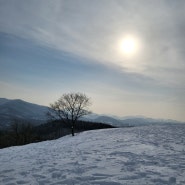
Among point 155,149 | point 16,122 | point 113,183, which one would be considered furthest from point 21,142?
point 113,183

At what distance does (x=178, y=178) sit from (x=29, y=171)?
26.7 feet

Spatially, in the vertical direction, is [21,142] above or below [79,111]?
below

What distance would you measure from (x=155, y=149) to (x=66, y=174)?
8.19 meters

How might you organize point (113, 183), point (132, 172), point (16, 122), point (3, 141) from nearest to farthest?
point (113, 183), point (132, 172), point (16, 122), point (3, 141)

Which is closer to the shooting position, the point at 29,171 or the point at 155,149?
the point at 29,171

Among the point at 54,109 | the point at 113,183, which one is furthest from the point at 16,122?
the point at 113,183

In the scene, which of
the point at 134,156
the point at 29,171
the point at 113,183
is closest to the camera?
the point at 113,183

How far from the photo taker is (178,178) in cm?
956

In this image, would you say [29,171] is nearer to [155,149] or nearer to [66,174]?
[66,174]

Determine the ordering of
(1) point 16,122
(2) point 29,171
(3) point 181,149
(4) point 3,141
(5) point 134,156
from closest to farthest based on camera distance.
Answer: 1. (2) point 29,171
2. (5) point 134,156
3. (3) point 181,149
4. (1) point 16,122
5. (4) point 3,141

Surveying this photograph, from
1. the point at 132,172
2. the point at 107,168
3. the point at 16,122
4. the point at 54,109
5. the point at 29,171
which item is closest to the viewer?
the point at 132,172

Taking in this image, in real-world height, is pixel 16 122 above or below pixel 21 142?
above

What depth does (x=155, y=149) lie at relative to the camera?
16.6 meters

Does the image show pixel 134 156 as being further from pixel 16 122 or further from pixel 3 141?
pixel 3 141
